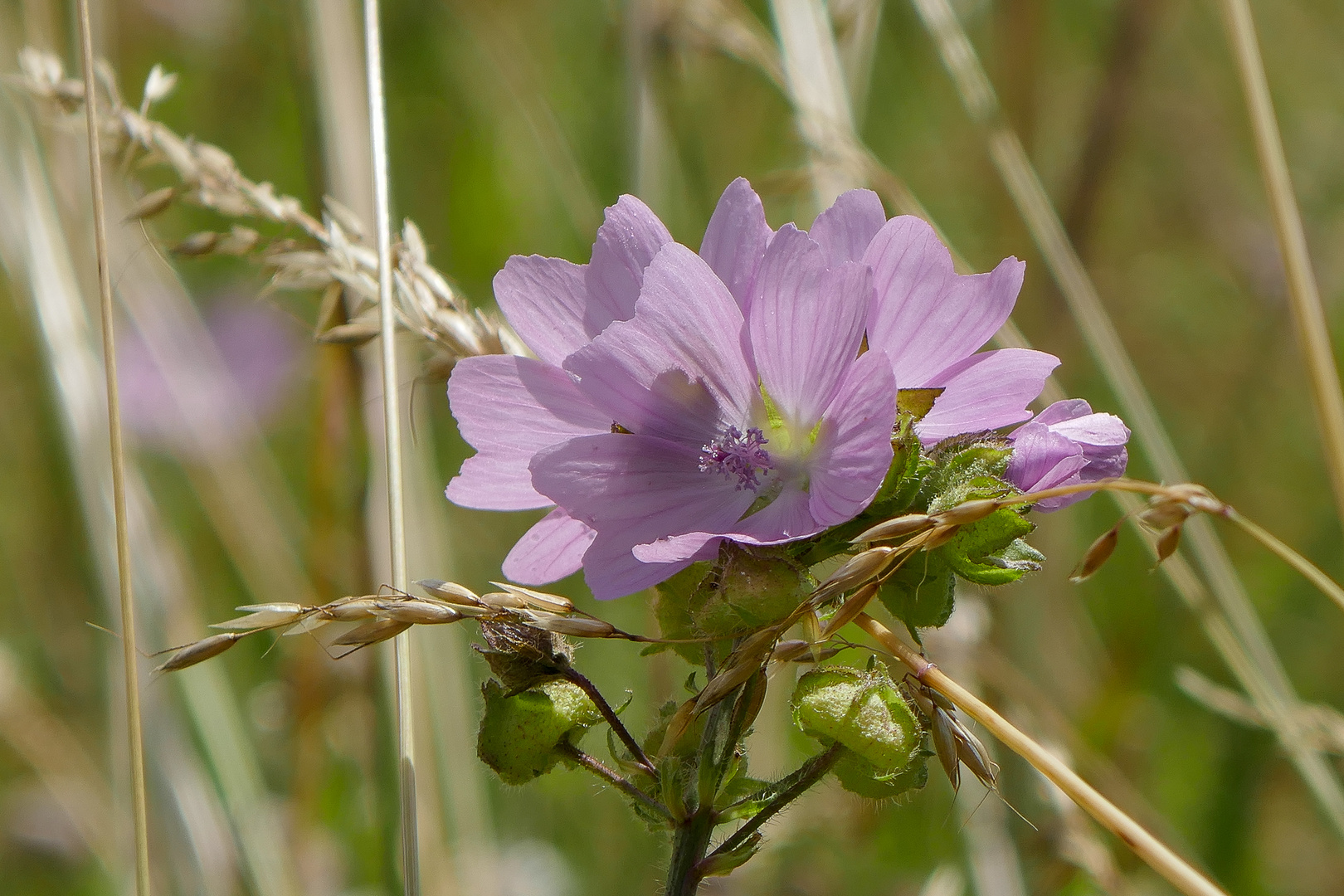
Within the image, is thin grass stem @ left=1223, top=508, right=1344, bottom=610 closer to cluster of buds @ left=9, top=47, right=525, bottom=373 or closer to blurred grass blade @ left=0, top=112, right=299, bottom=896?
cluster of buds @ left=9, top=47, right=525, bottom=373

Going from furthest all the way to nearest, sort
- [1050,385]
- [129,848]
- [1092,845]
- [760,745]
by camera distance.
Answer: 1. [760,745]
2. [129,848]
3. [1050,385]
4. [1092,845]

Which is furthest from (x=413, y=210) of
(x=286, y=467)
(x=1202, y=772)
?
(x=1202, y=772)

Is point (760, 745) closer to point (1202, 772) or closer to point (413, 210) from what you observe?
point (1202, 772)

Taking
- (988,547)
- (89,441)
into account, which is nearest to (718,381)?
(988,547)

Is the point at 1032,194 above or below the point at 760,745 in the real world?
above

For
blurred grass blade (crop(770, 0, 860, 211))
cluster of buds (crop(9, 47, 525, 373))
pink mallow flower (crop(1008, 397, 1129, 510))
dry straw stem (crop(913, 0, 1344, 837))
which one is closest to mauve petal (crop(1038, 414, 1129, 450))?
pink mallow flower (crop(1008, 397, 1129, 510))

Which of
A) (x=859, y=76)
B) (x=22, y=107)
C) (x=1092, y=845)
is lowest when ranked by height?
(x=1092, y=845)

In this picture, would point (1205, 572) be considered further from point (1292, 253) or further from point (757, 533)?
point (757, 533)
